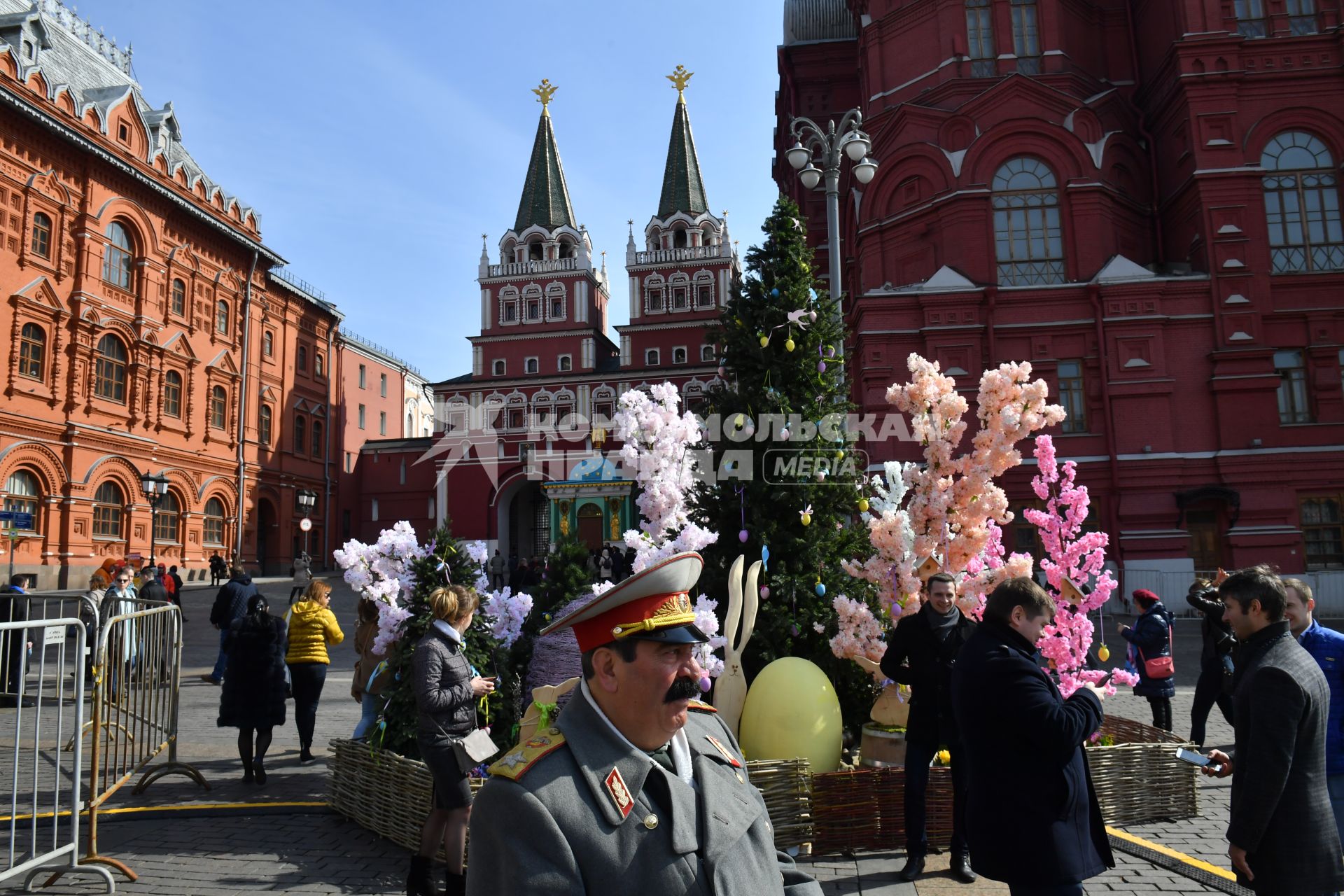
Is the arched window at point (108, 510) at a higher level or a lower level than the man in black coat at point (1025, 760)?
higher

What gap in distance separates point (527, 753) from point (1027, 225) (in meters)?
25.4

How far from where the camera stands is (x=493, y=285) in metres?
50.5

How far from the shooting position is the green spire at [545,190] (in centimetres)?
5112

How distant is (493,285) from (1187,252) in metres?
35.9

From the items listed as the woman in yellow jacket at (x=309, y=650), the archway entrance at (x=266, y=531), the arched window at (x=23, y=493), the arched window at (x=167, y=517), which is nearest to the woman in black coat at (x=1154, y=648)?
the woman in yellow jacket at (x=309, y=650)

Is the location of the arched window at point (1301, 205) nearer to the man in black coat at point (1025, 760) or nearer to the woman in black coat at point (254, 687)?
the man in black coat at point (1025, 760)

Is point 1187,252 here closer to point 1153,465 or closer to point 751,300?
point 1153,465

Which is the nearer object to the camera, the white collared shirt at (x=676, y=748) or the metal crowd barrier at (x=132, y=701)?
the white collared shirt at (x=676, y=748)

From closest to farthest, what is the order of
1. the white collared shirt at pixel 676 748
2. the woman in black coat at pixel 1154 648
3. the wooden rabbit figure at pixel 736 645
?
the white collared shirt at pixel 676 748, the wooden rabbit figure at pixel 736 645, the woman in black coat at pixel 1154 648

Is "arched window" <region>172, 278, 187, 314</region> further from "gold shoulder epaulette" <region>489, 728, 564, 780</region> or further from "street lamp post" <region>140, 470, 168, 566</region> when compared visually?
"gold shoulder epaulette" <region>489, 728, 564, 780</region>

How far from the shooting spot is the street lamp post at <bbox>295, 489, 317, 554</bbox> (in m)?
33.9

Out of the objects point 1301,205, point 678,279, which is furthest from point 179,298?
point 1301,205

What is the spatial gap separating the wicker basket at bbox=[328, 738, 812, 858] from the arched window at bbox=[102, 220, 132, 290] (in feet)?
102

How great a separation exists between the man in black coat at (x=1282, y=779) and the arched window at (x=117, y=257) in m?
35.8
